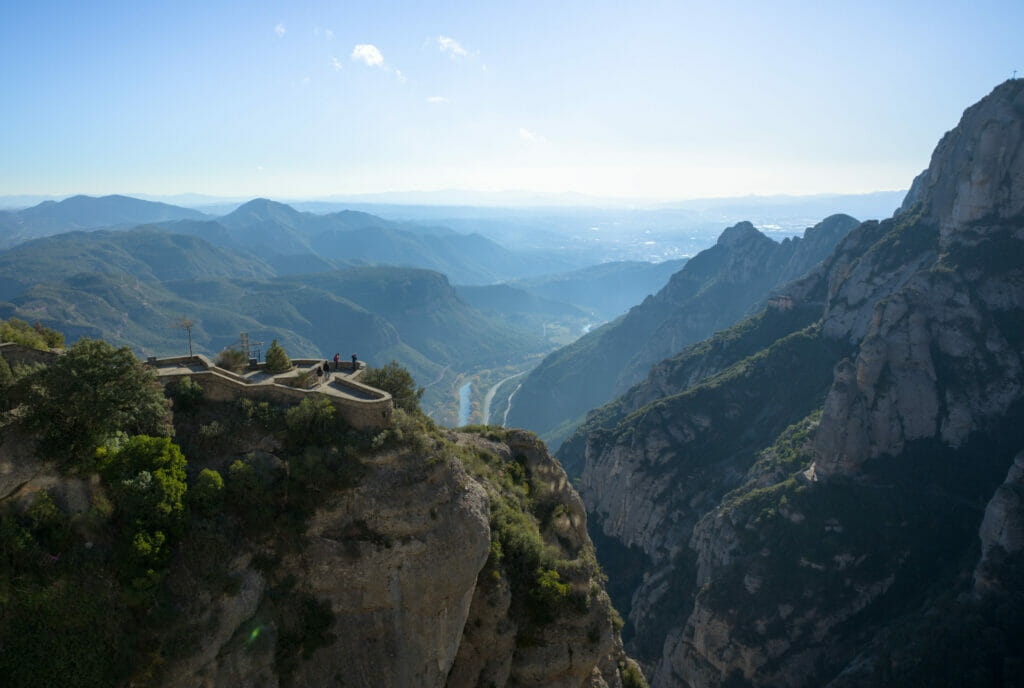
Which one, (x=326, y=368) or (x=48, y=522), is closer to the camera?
(x=48, y=522)

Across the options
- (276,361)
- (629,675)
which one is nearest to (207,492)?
(276,361)

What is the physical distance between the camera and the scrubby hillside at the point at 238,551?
57.3 ft

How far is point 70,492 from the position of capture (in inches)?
736

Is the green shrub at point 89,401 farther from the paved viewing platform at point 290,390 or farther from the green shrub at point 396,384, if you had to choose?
the green shrub at point 396,384

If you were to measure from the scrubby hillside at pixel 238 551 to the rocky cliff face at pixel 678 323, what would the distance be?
13412cm

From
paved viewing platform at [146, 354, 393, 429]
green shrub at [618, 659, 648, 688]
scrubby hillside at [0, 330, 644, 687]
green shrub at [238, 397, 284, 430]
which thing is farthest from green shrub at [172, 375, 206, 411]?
green shrub at [618, 659, 648, 688]

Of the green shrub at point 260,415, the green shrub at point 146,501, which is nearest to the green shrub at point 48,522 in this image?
the green shrub at point 146,501

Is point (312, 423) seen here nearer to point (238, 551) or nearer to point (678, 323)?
point (238, 551)

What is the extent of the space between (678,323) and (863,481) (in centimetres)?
11065

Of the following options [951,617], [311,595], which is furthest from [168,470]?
[951,617]

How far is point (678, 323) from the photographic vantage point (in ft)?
562

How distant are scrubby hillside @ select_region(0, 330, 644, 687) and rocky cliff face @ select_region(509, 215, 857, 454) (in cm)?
13412

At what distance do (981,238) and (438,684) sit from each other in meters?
87.0

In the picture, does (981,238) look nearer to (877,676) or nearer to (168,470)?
(877,676)
